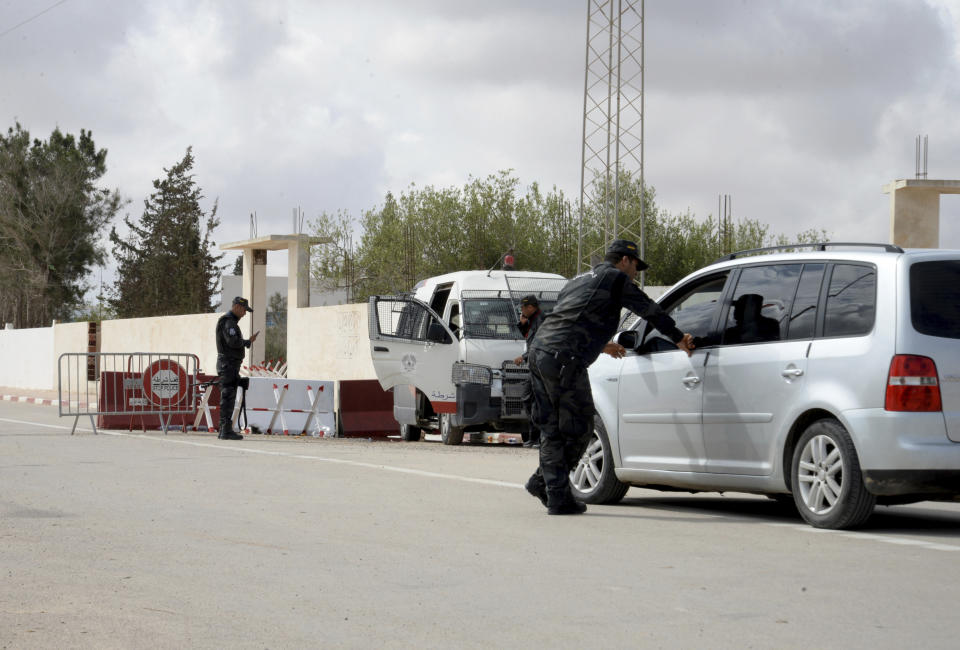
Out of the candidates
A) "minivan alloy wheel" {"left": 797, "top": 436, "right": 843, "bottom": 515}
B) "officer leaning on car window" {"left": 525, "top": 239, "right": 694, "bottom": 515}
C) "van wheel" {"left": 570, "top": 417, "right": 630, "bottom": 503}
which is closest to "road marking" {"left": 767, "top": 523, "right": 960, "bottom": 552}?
"minivan alloy wheel" {"left": 797, "top": 436, "right": 843, "bottom": 515}

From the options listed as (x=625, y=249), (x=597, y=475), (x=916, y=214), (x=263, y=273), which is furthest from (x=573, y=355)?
(x=263, y=273)

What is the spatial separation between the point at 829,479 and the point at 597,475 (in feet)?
7.25

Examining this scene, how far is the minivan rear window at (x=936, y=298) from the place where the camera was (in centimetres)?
761

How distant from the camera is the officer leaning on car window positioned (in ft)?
29.2

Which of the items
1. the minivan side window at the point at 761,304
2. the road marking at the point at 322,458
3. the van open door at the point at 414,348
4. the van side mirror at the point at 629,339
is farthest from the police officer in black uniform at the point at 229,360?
the minivan side window at the point at 761,304

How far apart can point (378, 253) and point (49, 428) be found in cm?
4446

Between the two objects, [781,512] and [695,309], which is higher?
[695,309]

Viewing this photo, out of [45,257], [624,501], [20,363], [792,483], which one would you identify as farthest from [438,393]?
[45,257]

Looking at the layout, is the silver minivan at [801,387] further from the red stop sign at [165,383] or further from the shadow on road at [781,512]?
the red stop sign at [165,383]

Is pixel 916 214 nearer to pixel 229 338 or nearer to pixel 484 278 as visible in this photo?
pixel 484 278

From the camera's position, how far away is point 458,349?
59.3 feet

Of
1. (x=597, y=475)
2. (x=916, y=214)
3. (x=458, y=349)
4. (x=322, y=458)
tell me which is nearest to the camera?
(x=597, y=475)

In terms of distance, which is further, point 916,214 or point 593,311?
point 916,214

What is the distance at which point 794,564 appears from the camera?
6773mm
